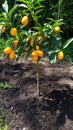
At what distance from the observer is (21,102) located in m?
3.67

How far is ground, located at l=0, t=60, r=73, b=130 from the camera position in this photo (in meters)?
3.40

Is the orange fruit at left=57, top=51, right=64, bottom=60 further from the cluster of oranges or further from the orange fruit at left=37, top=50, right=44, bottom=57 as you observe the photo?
the orange fruit at left=37, top=50, right=44, bottom=57

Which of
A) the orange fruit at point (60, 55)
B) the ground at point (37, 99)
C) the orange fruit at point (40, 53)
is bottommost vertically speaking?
the ground at point (37, 99)

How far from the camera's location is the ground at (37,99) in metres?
3.40

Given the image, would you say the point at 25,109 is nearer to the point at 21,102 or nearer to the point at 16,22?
the point at 21,102

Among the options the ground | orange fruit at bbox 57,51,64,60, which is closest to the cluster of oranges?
orange fruit at bbox 57,51,64,60

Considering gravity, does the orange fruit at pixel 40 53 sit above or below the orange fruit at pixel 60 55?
above

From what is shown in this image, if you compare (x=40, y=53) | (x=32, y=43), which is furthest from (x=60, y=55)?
(x=32, y=43)

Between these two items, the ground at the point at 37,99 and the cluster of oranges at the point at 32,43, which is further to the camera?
the ground at the point at 37,99

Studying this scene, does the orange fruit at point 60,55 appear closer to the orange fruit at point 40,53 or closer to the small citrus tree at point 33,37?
the small citrus tree at point 33,37

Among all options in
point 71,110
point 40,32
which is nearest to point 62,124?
point 71,110

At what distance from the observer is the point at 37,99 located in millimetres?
3678

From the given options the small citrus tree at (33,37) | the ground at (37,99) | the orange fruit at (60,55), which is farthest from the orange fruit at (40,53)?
the ground at (37,99)

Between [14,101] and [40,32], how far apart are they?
36.4 inches
